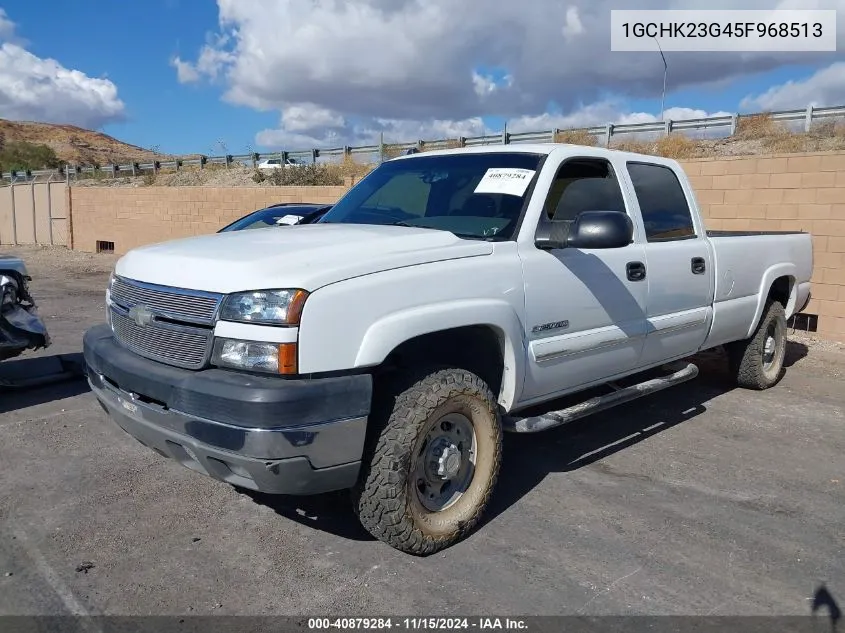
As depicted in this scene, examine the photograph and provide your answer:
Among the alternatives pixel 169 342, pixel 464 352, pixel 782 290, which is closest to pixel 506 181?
pixel 464 352

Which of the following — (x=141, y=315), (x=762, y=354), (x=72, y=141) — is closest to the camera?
(x=141, y=315)

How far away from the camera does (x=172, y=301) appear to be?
3.33 metres

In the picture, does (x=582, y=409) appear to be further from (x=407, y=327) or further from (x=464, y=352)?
(x=407, y=327)

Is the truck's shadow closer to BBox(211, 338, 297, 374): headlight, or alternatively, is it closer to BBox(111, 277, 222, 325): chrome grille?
BBox(211, 338, 297, 374): headlight

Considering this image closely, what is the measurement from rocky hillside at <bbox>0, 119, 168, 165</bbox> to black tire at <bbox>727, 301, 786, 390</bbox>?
76659 mm

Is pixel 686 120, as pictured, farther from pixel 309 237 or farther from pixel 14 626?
pixel 14 626

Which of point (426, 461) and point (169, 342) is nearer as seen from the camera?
point (169, 342)

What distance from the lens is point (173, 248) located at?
3.66m

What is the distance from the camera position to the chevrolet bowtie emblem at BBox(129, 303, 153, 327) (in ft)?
11.2

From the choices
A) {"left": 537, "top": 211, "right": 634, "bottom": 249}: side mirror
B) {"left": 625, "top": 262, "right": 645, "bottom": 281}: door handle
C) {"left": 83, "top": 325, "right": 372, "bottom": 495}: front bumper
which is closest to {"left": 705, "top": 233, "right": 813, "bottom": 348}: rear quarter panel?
{"left": 625, "top": 262, "right": 645, "bottom": 281}: door handle

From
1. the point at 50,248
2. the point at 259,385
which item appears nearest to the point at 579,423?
the point at 259,385

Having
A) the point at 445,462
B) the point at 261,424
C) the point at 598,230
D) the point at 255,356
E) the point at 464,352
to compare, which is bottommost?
the point at 445,462

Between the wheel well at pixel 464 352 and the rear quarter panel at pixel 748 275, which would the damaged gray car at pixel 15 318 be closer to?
the wheel well at pixel 464 352

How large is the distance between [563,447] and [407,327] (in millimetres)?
2335
